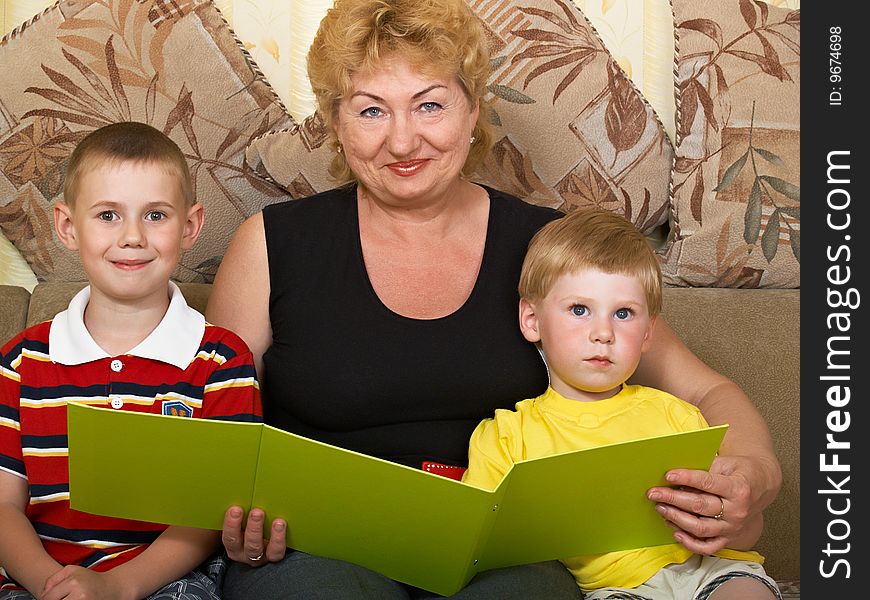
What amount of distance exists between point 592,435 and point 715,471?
198mm

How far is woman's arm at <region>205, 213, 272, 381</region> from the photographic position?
177 cm

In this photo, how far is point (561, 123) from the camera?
2.13 m

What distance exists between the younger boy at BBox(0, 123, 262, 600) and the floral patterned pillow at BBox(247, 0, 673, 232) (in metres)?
0.57

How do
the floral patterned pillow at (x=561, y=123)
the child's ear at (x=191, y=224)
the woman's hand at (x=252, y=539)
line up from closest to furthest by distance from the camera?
the woman's hand at (x=252, y=539) → the child's ear at (x=191, y=224) → the floral patterned pillow at (x=561, y=123)

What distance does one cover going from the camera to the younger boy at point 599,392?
1.54 meters

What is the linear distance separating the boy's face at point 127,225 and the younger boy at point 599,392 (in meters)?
0.58

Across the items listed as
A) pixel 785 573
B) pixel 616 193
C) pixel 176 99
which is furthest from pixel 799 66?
pixel 176 99

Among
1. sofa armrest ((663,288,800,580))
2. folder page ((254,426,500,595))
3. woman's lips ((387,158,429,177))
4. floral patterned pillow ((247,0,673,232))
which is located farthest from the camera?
floral patterned pillow ((247,0,673,232))

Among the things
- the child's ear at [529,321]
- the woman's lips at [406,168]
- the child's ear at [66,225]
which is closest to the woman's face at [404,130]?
the woman's lips at [406,168]

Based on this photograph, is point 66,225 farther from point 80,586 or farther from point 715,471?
point 715,471

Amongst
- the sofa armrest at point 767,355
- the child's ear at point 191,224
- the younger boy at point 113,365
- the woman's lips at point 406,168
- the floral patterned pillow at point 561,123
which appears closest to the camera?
the younger boy at point 113,365

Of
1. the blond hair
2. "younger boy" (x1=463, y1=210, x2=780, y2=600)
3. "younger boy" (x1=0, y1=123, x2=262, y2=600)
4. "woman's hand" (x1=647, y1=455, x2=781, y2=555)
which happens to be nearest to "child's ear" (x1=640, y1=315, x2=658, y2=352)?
"younger boy" (x1=463, y1=210, x2=780, y2=600)

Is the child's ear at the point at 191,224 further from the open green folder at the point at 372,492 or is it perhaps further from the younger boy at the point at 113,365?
the open green folder at the point at 372,492

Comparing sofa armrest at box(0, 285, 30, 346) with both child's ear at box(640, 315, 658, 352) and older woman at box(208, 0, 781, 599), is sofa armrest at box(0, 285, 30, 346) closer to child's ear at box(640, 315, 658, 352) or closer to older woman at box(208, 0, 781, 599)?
older woman at box(208, 0, 781, 599)
